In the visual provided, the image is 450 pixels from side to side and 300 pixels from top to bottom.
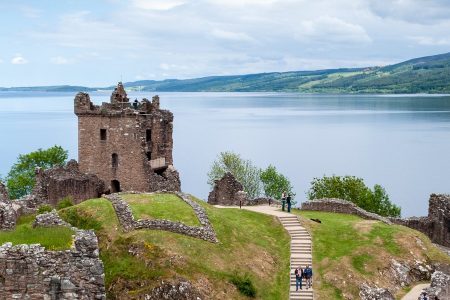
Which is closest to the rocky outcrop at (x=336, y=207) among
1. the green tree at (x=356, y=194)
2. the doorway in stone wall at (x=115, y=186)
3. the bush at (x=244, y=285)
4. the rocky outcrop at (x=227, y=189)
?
the rocky outcrop at (x=227, y=189)

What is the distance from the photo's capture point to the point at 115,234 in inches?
1265

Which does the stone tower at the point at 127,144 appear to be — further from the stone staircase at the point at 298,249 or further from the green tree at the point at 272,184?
the green tree at the point at 272,184

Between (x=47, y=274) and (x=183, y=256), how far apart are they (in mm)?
14517

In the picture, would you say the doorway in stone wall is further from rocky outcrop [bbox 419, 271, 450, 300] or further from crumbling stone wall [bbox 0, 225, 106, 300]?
crumbling stone wall [bbox 0, 225, 106, 300]

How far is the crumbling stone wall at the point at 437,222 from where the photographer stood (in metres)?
47.4

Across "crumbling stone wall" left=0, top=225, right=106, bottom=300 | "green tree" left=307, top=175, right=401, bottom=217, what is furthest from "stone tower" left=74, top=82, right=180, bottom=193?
"crumbling stone wall" left=0, top=225, right=106, bottom=300

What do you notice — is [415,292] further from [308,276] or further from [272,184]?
[272,184]

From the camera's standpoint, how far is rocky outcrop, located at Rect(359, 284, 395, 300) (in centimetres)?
3086

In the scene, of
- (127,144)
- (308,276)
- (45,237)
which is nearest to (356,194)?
(127,144)

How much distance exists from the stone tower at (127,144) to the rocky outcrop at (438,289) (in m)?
25.6

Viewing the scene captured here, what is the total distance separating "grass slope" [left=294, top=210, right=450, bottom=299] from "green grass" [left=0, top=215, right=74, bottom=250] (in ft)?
54.7

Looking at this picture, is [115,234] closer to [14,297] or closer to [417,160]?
[14,297]

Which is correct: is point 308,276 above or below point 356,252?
below

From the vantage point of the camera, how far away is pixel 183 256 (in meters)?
31.0
